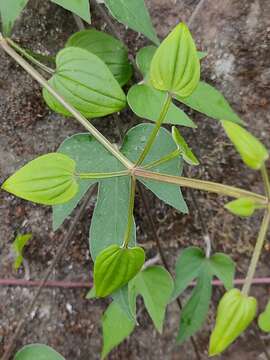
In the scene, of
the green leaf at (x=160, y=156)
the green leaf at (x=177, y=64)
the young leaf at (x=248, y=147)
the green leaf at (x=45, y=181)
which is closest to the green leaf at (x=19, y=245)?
the green leaf at (x=160, y=156)

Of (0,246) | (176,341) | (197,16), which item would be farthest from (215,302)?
(197,16)

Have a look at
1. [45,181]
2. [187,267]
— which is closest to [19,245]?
[187,267]

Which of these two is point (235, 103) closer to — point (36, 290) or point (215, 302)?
point (215, 302)

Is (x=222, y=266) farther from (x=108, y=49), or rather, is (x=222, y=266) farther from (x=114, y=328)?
(x=108, y=49)

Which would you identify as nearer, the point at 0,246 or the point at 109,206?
the point at 109,206

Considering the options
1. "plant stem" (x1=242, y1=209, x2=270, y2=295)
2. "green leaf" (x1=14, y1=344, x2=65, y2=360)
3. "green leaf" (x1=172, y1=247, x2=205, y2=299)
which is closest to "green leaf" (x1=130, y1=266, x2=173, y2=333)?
"green leaf" (x1=172, y1=247, x2=205, y2=299)

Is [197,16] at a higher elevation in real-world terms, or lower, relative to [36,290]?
higher
